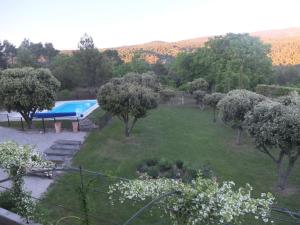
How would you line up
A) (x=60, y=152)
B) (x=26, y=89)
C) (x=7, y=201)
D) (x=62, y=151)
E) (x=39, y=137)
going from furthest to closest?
(x=39, y=137) → (x=26, y=89) → (x=62, y=151) → (x=60, y=152) → (x=7, y=201)

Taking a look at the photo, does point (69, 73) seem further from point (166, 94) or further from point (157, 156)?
point (157, 156)

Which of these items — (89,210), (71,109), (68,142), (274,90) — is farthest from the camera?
(71,109)

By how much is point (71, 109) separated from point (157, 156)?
13.9 metres

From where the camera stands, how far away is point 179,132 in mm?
17609

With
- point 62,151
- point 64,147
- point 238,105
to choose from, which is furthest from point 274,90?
point 62,151

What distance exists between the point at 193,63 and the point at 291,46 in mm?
29981

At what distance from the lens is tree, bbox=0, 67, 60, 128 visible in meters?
16.3

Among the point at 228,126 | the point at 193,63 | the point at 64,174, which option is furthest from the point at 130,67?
the point at 64,174

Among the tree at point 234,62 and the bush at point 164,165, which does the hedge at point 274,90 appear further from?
the bush at point 164,165

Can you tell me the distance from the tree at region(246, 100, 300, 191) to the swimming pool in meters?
12.9

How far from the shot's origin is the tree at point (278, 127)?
349 inches

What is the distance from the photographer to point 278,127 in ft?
29.6

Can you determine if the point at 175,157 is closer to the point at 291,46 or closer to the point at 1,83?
the point at 1,83

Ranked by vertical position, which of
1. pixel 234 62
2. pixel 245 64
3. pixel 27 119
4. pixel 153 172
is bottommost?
pixel 153 172
